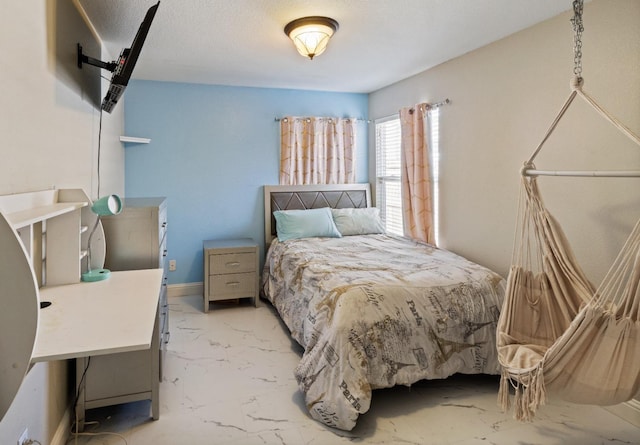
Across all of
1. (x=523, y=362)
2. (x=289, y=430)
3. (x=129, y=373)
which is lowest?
(x=289, y=430)

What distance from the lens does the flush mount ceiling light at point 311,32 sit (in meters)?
2.57

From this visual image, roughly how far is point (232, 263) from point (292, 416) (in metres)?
1.97

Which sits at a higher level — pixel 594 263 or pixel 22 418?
pixel 594 263

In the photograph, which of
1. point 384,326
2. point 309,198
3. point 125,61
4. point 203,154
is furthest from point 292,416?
point 203,154

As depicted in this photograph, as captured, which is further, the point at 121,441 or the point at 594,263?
the point at 594,263

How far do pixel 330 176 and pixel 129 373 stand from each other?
314cm

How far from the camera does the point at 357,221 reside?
173 inches

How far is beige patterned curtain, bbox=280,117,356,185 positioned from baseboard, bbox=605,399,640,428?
130 inches

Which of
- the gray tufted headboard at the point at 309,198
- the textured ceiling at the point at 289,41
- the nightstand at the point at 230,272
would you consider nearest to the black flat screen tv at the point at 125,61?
the textured ceiling at the point at 289,41

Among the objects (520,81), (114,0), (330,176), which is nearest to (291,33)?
(114,0)

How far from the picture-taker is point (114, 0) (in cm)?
232

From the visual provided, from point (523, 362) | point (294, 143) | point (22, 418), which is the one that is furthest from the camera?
point (294, 143)

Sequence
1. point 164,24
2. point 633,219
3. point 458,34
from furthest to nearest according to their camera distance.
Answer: point 458,34 → point 164,24 → point 633,219

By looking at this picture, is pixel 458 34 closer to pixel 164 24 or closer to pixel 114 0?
pixel 164 24
